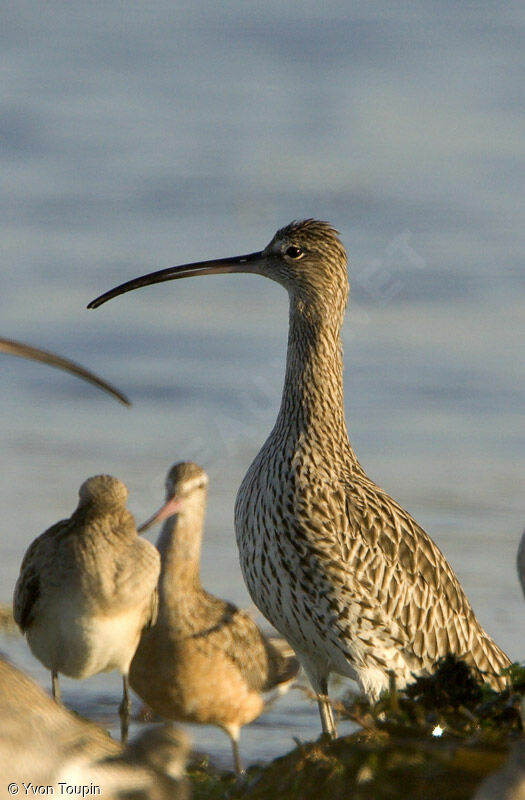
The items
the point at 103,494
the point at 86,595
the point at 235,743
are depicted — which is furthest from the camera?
the point at 103,494

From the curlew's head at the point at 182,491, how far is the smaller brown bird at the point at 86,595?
2.51 feet

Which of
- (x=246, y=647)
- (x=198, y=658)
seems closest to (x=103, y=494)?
(x=198, y=658)

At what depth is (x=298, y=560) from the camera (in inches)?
267

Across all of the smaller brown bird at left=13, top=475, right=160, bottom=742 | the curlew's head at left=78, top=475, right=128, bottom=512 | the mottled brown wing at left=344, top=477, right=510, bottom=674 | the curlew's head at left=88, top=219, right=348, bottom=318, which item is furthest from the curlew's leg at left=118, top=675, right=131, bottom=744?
the curlew's head at left=88, top=219, right=348, bottom=318

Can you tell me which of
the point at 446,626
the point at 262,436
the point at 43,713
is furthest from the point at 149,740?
the point at 262,436

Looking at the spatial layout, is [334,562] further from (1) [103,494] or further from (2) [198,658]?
(1) [103,494]

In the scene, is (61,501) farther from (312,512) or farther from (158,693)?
(312,512)

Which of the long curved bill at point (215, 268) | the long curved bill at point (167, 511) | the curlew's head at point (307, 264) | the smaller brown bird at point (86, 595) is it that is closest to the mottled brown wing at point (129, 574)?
the smaller brown bird at point (86, 595)

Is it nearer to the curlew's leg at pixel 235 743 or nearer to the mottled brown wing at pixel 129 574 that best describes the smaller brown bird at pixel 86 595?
the mottled brown wing at pixel 129 574

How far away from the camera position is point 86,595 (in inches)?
286

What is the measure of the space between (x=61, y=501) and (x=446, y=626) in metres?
3.34

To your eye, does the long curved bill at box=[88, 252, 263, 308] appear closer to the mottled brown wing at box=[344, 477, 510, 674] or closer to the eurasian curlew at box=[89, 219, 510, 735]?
the eurasian curlew at box=[89, 219, 510, 735]

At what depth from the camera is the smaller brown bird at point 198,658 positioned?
296 inches

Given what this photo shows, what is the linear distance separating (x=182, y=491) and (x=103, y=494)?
2.64 feet
